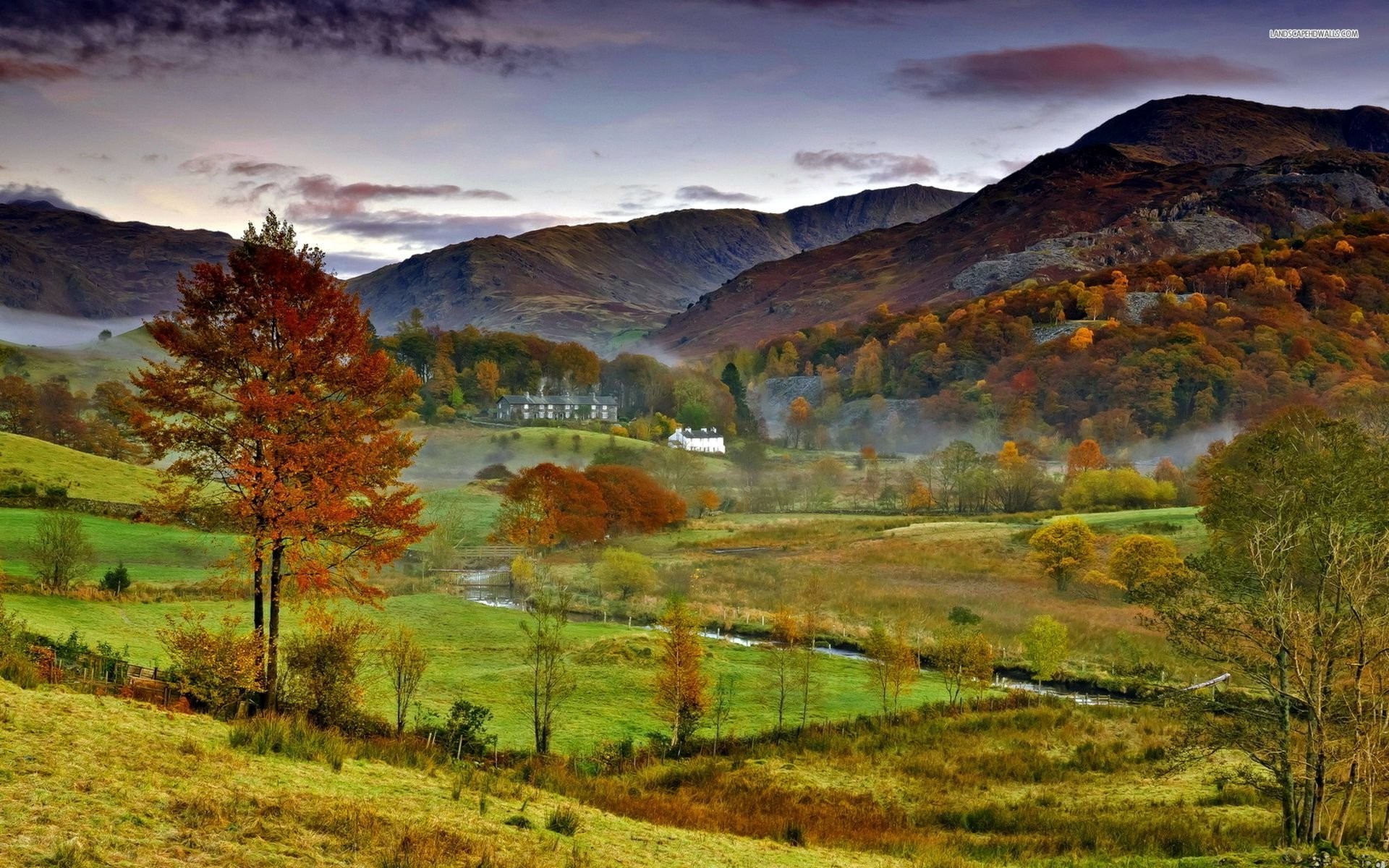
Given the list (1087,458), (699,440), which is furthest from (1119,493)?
(699,440)

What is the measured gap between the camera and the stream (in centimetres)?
5153

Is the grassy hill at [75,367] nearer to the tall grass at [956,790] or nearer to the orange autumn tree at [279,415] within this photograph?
the tall grass at [956,790]

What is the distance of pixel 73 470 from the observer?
79.2 m

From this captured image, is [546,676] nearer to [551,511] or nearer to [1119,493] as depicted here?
[551,511]

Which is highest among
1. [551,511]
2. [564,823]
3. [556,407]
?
[556,407]

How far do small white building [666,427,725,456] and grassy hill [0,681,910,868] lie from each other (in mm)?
148412

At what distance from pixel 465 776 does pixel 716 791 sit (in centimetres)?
1275

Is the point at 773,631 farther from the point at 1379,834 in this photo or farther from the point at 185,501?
the point at 185,501

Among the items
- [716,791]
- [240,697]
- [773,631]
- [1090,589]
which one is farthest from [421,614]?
[1090,589]

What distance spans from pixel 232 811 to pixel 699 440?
162367 millimetres

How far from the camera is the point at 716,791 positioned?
102 ft

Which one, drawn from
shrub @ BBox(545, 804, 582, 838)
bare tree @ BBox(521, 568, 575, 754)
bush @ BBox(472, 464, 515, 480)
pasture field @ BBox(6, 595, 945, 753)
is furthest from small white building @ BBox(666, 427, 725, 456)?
shrub @ BBox(545, 804, 582, 838)

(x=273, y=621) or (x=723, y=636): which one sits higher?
(x=273, y=621)

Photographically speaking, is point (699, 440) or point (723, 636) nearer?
point (723, 636)
